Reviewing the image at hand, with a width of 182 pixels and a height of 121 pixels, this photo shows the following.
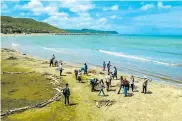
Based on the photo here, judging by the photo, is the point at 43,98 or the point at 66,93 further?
the point at 43,98

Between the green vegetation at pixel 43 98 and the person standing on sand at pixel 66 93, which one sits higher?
the person standing on sand at pixel 66 93

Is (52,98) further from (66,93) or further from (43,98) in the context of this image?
(66,93)

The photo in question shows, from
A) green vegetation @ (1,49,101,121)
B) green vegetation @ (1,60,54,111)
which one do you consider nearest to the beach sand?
green vegetation @ (1,49,101,121)

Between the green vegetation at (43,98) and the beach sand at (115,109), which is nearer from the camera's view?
the beach sand at (115,109)

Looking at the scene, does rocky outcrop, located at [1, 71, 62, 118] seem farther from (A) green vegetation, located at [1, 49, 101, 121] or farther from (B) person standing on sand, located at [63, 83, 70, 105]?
(B) person standing on sand, located at [63, 83, 70, 105]

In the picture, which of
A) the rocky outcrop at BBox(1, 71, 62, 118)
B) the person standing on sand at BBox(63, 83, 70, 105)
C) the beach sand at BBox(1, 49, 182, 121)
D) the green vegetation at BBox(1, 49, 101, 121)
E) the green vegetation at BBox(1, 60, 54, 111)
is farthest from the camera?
the green vegetation at BBox(1, 60, 54, 111)

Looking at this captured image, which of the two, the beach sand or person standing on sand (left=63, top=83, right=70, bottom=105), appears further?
person standing on sand (left=63, top=83, right=70, bottom=105)

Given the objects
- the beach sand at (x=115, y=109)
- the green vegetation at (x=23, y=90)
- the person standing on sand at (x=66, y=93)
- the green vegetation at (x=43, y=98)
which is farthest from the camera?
the green vegetation at (x=23, y=90)

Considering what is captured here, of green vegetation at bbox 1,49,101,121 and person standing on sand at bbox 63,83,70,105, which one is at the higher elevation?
person standing on sand at bbox 63,83,70,105

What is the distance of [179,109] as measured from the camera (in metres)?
25.1

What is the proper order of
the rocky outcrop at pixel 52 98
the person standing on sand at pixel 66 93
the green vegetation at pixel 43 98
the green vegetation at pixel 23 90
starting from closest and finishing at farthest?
the green vegetation at pixel 43 98
the rocky outcrop at pixel 52 98
the person standing on sand at pixel 66 93
the green vegetation at pixel 23 90

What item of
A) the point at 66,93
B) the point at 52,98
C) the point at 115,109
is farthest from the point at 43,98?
the point at 115,109

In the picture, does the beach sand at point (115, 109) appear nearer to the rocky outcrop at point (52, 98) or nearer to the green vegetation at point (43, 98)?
the green vegetation at point (43, 98)

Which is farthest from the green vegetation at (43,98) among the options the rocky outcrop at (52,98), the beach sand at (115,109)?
the rocky outcrop at (52,98)
